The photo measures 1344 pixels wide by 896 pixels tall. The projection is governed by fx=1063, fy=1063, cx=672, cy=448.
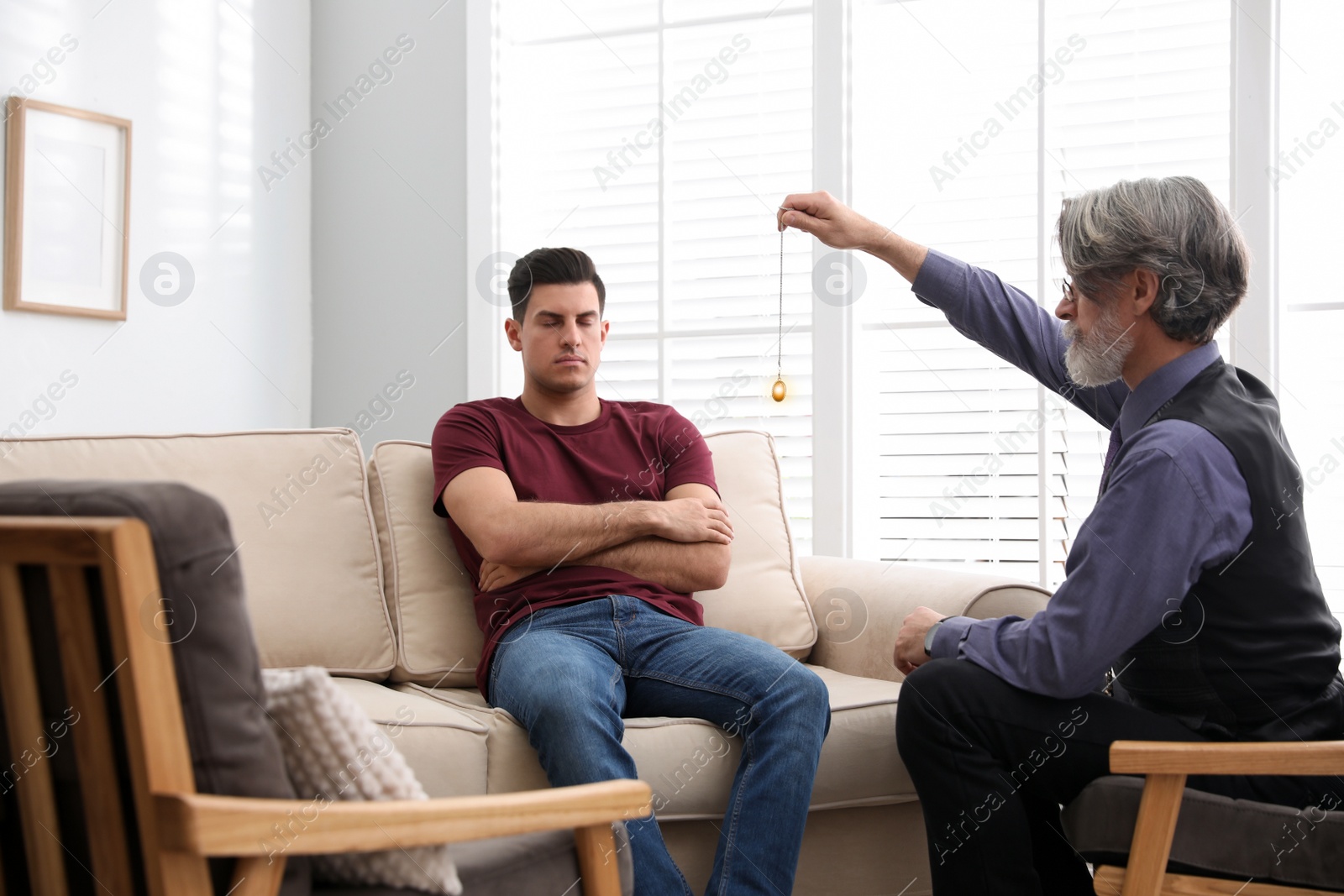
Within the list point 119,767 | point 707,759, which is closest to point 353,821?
point 119,767

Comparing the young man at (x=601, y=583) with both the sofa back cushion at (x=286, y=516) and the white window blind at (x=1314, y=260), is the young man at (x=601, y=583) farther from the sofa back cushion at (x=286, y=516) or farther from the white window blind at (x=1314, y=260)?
the white window blind at (x=1314, y=260)

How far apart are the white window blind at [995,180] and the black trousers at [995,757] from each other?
62.4 inches

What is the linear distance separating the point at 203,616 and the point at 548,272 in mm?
1434

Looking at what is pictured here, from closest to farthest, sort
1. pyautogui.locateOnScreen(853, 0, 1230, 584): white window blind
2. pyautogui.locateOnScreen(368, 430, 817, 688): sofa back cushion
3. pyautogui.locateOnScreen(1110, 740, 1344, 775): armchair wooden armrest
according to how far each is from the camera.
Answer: pyautogui.locateOnScreen(1110, 740, 1344, 775): armchair wooden armrest
pyautogui.locateOnScreen(368, 430, 817, 688): sofa back cushion
pyautogui.locateOnScreen(853, 0, 1230, 584): white window blind

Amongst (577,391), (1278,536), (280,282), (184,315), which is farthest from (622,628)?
(280,282)

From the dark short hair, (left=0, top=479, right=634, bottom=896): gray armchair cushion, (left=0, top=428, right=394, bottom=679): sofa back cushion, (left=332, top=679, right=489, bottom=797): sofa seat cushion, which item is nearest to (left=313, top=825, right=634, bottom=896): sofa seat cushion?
(left=0, top=479, right=634, bottom=896): gray armchair cushion

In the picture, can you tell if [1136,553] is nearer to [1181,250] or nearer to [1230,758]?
[1230,758]

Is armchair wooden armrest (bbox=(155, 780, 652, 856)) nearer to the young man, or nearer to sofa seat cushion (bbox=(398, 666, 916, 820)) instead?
the young man

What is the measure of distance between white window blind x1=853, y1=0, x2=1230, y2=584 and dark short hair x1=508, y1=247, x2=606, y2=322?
119cm

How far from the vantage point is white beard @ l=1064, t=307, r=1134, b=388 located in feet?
5.18

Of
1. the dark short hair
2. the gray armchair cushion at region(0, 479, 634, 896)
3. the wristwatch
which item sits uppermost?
the dark short hair

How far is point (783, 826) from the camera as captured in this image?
5.25 ft

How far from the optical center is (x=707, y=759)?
1.71 m

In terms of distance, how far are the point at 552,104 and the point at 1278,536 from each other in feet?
8.79
